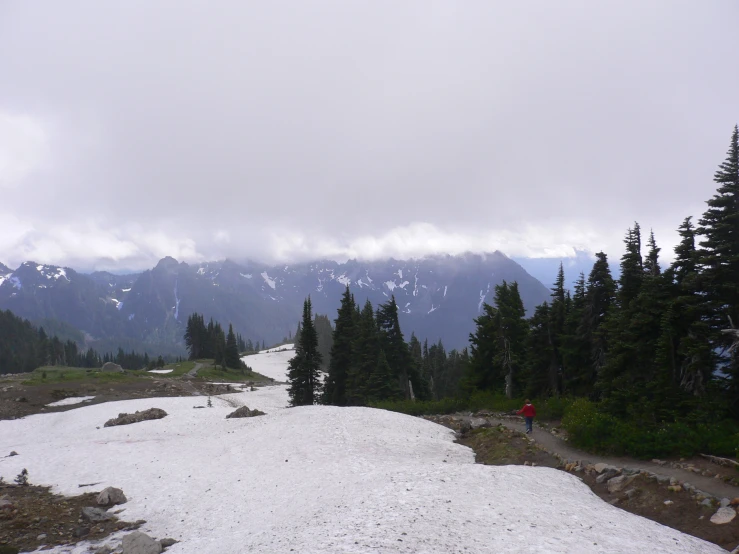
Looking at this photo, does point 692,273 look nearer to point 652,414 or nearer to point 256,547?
point 652,414

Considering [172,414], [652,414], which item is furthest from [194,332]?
[652,414]

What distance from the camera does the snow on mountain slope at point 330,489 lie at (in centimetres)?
991

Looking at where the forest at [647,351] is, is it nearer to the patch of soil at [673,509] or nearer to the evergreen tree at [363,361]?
the patch of soil at [673,509]

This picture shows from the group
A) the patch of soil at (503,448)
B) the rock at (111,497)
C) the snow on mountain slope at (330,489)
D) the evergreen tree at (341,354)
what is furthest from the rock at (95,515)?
the evergreen tree at (341,354)

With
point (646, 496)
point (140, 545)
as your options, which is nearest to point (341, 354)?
point (646, 496)

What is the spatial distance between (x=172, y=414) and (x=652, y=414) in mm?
33891

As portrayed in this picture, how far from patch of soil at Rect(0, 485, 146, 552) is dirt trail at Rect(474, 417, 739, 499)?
18270mm

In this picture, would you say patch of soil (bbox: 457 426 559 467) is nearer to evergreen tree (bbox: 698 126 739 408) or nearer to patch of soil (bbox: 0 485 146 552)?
evergreen tree (bbox: 698 126 739 408)

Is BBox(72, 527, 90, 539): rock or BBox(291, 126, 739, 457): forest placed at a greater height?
BBox(291, 126, 739, 457): forest

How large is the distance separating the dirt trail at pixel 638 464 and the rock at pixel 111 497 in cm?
1901

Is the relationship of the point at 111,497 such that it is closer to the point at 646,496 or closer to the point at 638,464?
the point at 646,496

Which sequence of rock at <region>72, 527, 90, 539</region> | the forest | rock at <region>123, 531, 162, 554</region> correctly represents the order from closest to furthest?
rock at <region>123, 531, 162, 554</region>
rock at <region>72, 527, 90, 539</region>
the forest

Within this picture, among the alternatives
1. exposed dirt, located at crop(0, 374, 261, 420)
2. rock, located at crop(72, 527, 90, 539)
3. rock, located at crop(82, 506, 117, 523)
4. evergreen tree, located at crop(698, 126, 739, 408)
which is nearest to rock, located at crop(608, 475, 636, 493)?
evergreen tree, located at crop(698, 126, 739, 408)

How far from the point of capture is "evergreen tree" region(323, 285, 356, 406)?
1943 inches
